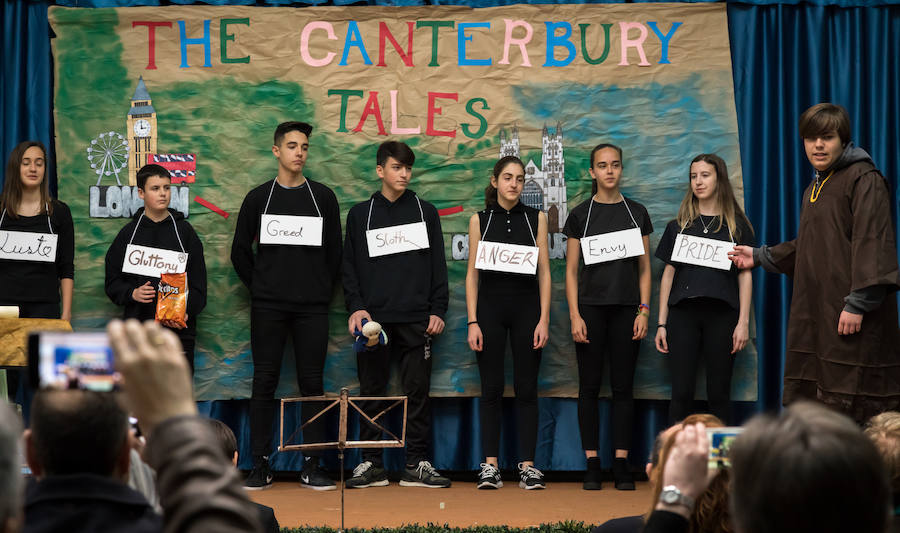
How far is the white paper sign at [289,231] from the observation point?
507 centimetres

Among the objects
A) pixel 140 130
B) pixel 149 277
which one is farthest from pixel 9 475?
pixel 140 130

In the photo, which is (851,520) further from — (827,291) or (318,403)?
(318,403)

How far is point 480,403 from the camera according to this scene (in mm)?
5125

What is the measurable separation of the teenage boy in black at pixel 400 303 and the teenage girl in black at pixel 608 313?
765mm

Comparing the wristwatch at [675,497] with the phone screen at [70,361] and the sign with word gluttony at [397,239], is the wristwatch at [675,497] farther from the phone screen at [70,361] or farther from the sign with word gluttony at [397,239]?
the sign with word gluttony at [397,239]

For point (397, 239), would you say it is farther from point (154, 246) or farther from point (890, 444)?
point (890, 444)

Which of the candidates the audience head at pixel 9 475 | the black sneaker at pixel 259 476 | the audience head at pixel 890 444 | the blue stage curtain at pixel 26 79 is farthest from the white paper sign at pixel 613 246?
the audience head at pixel 9 475

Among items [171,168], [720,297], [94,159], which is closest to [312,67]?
[171,168]

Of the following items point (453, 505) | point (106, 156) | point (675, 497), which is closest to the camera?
point (675, 497)

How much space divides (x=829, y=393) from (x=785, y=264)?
2.33 ft

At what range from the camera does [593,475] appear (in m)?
5.00

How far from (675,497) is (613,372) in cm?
371

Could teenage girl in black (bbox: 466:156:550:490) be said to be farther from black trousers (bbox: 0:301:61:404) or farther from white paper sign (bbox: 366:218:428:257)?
black trousers (bbox: 0:301:61:404)

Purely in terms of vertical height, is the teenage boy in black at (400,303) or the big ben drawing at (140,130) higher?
the big ben drawing at (140,130)
